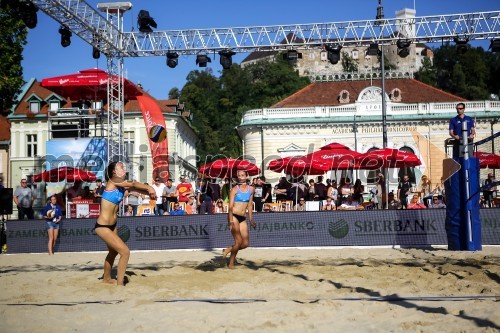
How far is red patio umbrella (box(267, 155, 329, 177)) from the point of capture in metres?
22.2

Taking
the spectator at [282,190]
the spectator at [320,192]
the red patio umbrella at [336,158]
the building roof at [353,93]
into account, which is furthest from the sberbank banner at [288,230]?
the building roof at [353,93]

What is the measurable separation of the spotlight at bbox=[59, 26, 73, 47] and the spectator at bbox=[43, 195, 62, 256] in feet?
17.0

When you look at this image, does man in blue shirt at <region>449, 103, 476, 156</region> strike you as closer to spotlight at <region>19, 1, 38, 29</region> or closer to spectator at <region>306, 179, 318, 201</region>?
spectator at <region>306, 179, 318, 201</region>

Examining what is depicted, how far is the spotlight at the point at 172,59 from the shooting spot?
843 inches

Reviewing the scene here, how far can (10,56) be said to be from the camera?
95.4ft

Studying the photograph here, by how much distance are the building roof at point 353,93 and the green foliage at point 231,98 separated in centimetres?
880

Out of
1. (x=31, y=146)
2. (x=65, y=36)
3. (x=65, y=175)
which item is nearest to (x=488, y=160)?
(x=65, y=36)

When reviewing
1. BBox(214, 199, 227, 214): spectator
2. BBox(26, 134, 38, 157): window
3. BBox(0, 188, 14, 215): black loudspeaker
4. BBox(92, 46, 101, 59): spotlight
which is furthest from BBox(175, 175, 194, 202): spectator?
BBox(26, 134, 38, 157): window

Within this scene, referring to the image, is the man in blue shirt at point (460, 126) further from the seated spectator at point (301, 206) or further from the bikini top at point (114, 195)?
the bikini top at point (114, 195)

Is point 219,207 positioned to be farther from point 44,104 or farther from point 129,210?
point 44,104

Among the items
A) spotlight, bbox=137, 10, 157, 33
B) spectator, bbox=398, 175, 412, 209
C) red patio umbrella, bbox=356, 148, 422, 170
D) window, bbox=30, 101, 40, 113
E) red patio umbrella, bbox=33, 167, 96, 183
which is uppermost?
window, bbox=30, 101, 40, 113

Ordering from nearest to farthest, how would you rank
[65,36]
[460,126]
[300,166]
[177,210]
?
[460,126], [177,210], [65,36], [300,166]

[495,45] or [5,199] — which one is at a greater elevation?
[495,45]

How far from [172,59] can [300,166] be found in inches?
225
